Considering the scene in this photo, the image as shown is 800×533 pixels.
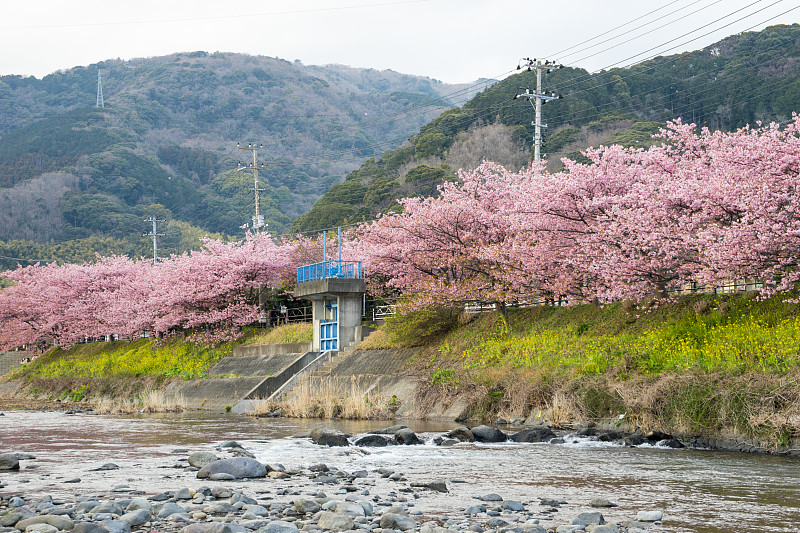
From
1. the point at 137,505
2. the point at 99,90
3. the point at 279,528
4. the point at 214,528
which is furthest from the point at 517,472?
the point at 99,90

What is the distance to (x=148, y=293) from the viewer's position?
5616 centimetres

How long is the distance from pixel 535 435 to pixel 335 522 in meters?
10.9

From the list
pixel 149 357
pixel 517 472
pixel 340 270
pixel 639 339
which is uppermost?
pixel 340 270

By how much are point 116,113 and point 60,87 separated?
47.3m

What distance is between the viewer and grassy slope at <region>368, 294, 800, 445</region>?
55.3 feet

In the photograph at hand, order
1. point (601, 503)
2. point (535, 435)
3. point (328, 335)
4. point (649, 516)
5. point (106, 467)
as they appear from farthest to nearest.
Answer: point (328, 335)
point (535, 435)
point (106, 467)
point (601, 503)
point (649, 516)

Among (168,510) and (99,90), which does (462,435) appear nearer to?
(168,510)

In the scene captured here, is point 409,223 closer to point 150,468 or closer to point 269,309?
point 269,309

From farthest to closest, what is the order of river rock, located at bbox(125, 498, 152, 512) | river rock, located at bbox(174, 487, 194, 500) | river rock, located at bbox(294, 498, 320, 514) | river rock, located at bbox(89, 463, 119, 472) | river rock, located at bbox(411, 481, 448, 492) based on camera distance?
river rock, located at bbox(89, 463, 119, 472) < river rock, located at bbox(411, 481, 448, 492) < river rock, located at bbox(174, 487, 194, 500) < river rock, located at bbox(294, 498, 320, 514) < river rock, located at bbox(125, 498, 152, 512)

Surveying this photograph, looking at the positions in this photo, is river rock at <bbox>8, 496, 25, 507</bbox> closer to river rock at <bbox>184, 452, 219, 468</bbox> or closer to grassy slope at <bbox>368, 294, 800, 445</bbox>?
river rock at <bbox>184, 452, 219, 468</bbox>

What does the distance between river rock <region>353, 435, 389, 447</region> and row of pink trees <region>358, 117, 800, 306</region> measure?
1024 centimetres

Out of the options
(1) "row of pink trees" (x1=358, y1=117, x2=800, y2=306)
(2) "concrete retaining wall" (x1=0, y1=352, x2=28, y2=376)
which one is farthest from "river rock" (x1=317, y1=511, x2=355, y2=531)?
(2) "concrete retaining wall" (x1=0, y1=352, x2=28, y2=376)

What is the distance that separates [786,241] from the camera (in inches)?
793

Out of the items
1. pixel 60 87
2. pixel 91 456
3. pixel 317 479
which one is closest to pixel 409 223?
pixel 91 456
